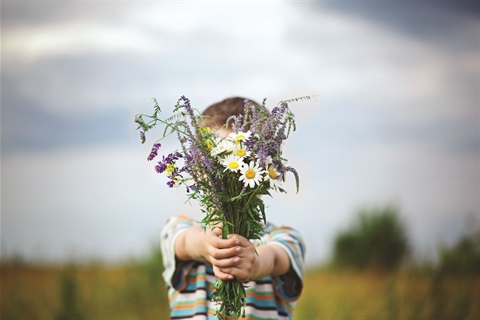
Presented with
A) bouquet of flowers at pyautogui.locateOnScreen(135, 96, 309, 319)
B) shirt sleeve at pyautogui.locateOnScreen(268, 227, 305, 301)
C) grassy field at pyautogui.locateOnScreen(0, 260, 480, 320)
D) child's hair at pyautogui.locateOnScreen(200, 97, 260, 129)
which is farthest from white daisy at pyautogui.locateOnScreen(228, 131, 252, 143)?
grassy field at pyautogui.locateOnScreen(0, 260, 480, 320)

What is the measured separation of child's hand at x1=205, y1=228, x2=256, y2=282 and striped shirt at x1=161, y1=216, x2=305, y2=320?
614 mm

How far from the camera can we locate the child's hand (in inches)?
98.7

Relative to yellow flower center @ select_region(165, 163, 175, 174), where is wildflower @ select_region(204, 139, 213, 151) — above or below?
above

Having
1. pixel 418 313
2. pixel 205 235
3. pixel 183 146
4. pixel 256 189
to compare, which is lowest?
pixel 418 313

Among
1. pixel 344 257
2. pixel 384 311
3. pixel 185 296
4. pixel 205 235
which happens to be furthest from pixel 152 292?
pixel 205 235

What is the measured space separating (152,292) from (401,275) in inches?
145

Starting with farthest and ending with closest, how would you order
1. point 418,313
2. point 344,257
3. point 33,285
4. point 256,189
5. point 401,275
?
point 344,257 < point 401,275 < point 33,285 < point 418,313 < point 256,189

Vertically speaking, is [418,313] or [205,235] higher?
[205,235]

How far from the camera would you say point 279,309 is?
10.8ft

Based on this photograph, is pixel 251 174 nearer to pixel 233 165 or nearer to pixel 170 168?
pixel 233 165

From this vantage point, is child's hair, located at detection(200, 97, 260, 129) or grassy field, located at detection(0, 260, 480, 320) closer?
child's hair, located at detection(200, 97, 260, 129)

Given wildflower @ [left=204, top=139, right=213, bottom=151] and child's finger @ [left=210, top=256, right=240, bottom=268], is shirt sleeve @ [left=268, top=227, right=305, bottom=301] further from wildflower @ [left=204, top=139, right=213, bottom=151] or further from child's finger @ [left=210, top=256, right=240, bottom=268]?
wildflower @ [left=204, top=139, right=213, bottom=151]

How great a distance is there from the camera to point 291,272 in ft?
10.6

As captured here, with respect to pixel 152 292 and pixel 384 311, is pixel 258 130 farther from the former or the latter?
pixel 152 292
